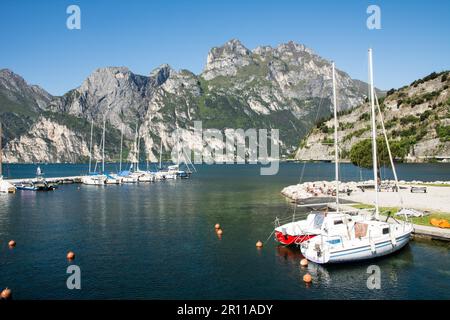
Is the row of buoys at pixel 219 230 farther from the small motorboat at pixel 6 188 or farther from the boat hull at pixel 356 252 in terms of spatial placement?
the small motorboat at pixel 6 188

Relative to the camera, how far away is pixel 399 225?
158 feet

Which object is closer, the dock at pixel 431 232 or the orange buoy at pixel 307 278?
the orange buoy at pixel 307 278

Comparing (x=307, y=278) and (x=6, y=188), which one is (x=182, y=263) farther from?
(x=6, y=188)

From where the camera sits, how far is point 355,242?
1688 inches

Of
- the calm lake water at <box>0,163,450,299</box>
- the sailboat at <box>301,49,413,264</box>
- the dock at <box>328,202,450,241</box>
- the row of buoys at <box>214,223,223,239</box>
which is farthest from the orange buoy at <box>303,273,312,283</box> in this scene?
the dock at <box>328,202,450,241</box>

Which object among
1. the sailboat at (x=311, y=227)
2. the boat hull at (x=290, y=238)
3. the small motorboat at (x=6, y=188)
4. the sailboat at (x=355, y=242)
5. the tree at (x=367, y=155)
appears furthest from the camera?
the small motorboat at (x=6, y=188)

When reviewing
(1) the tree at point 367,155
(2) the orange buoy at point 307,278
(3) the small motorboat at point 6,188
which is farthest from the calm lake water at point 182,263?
(3) the small motorboat at point 6,188

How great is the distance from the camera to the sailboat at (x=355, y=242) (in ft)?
138

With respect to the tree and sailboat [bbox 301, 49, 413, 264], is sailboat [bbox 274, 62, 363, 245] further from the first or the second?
the tree

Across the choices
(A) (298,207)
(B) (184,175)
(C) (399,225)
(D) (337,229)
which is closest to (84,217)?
(A) (298,207)

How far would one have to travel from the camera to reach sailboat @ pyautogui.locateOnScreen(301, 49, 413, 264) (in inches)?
1652

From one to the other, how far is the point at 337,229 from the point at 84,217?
48.8 meters

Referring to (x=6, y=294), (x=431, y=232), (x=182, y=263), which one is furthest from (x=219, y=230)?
(x=6, y=294)

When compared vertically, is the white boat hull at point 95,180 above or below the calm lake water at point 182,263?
above
